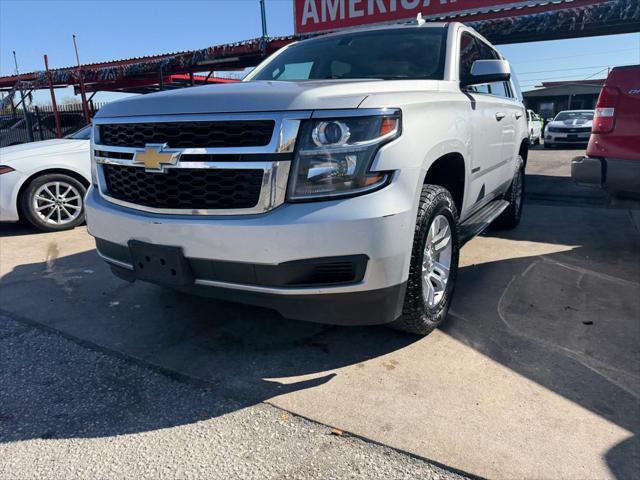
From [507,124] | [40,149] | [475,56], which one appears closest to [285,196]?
[475,56]

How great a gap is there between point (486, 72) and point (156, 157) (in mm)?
2208

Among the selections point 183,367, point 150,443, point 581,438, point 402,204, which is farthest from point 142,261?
point 581,438

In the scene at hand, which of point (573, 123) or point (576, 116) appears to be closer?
point (573, 123)

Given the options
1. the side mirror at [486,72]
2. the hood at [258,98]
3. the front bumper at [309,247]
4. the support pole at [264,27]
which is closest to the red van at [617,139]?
the side mirror at [486,72]

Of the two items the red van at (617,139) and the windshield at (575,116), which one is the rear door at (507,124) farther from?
the windshield at (575,116)

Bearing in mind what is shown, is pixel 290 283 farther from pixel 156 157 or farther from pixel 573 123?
pixel 573 123

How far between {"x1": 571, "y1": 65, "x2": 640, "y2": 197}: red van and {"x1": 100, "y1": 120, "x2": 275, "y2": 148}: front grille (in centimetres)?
318

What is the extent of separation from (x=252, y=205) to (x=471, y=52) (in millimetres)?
2633

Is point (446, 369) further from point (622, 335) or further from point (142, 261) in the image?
point (142, 261)

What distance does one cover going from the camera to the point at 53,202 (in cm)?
593

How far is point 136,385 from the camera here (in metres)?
2.47

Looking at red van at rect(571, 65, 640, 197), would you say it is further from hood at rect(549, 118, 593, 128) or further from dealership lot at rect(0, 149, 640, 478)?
hood at rect(549, 118, 593, 128)

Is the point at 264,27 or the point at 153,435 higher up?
the point at 264,27

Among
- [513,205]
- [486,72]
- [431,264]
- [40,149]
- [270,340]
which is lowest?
[270,340]
